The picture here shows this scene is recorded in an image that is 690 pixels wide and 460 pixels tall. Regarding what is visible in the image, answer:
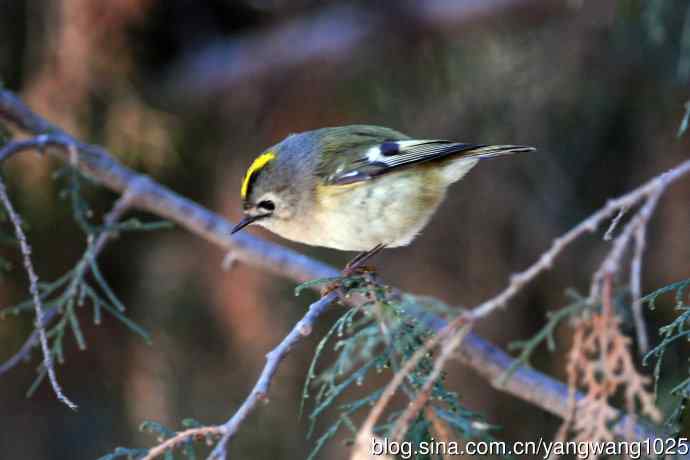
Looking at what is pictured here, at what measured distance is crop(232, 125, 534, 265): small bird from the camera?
96.5 inches

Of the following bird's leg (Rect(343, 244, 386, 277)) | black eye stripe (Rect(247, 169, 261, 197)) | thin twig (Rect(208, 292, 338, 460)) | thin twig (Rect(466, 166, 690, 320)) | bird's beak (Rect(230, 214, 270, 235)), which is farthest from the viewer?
black eye stripe (Rect(247, 169, 261, 197))

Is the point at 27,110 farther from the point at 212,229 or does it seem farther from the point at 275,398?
the point at 275,398

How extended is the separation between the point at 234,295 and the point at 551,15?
5.77 feet

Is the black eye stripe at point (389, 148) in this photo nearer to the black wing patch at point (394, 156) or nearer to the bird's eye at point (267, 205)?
the black wing patch at point (394, 156)

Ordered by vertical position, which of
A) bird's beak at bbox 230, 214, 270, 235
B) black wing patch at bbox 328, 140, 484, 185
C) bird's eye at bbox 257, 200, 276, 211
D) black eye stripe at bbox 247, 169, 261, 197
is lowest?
bird's beak at bbox 230, 214, 270, 235

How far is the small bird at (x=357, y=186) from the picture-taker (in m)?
2.45

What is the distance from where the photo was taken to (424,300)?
3.97ft

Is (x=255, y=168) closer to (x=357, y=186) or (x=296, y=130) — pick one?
(x=357, y=186)

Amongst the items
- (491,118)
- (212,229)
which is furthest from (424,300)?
(491,118)

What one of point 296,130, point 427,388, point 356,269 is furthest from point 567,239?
point 296,130

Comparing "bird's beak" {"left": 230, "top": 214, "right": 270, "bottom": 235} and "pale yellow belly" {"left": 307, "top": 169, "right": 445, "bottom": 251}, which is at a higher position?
"pale yellow belly" {"left": 307, "top": 169, "right": 445, "bottom": 251}

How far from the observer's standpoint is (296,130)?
143 inches

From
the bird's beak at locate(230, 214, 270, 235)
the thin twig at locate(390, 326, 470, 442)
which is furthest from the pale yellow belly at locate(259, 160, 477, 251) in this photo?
the thin twig at locate(390, 326, 470, 442)

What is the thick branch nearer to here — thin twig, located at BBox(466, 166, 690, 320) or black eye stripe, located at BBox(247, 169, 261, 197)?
black eye stripe, located at BBox(247, 169, 261, 197)
